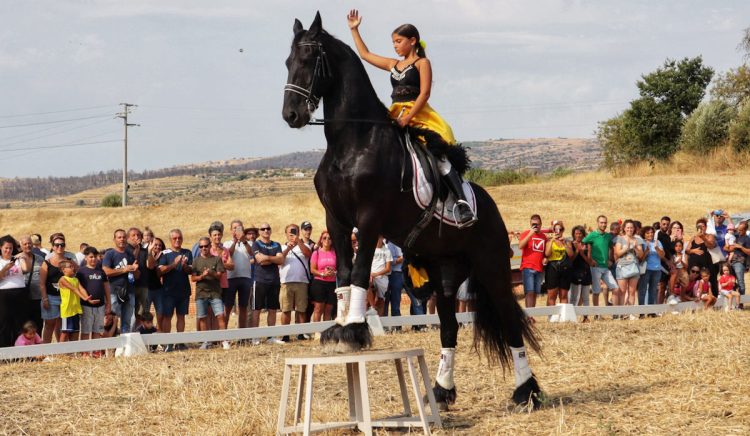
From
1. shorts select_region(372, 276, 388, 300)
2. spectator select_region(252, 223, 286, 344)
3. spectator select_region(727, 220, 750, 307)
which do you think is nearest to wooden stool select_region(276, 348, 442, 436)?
spectator select_region(252, 223, 286, 344)

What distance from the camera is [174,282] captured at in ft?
45.1

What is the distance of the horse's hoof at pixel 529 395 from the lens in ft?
25.6

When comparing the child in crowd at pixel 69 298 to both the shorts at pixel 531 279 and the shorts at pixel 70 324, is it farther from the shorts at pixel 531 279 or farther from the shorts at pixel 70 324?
the shorts at pixel 531 279

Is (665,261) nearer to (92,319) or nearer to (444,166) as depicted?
(92,319)

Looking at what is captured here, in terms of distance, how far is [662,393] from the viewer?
7.94 metres

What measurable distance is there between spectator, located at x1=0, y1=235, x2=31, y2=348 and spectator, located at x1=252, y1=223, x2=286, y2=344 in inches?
135

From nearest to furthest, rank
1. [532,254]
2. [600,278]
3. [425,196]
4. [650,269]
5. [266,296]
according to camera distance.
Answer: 1. [425,196]
2. [266,296]
3. [532,254]
4. [600,278]
5. [650,269]

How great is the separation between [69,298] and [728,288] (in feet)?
40.3

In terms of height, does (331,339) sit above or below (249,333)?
above

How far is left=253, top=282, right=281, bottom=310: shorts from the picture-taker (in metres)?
14.6

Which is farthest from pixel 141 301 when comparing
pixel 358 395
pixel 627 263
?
pixel 627 263

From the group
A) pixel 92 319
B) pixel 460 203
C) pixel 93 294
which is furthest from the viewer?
pixel 92 319

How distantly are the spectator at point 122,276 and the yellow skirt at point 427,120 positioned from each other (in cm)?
692

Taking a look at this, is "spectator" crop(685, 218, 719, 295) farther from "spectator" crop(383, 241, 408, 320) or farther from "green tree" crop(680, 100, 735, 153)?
"green tree" crop(680, 100, 735, 153)
